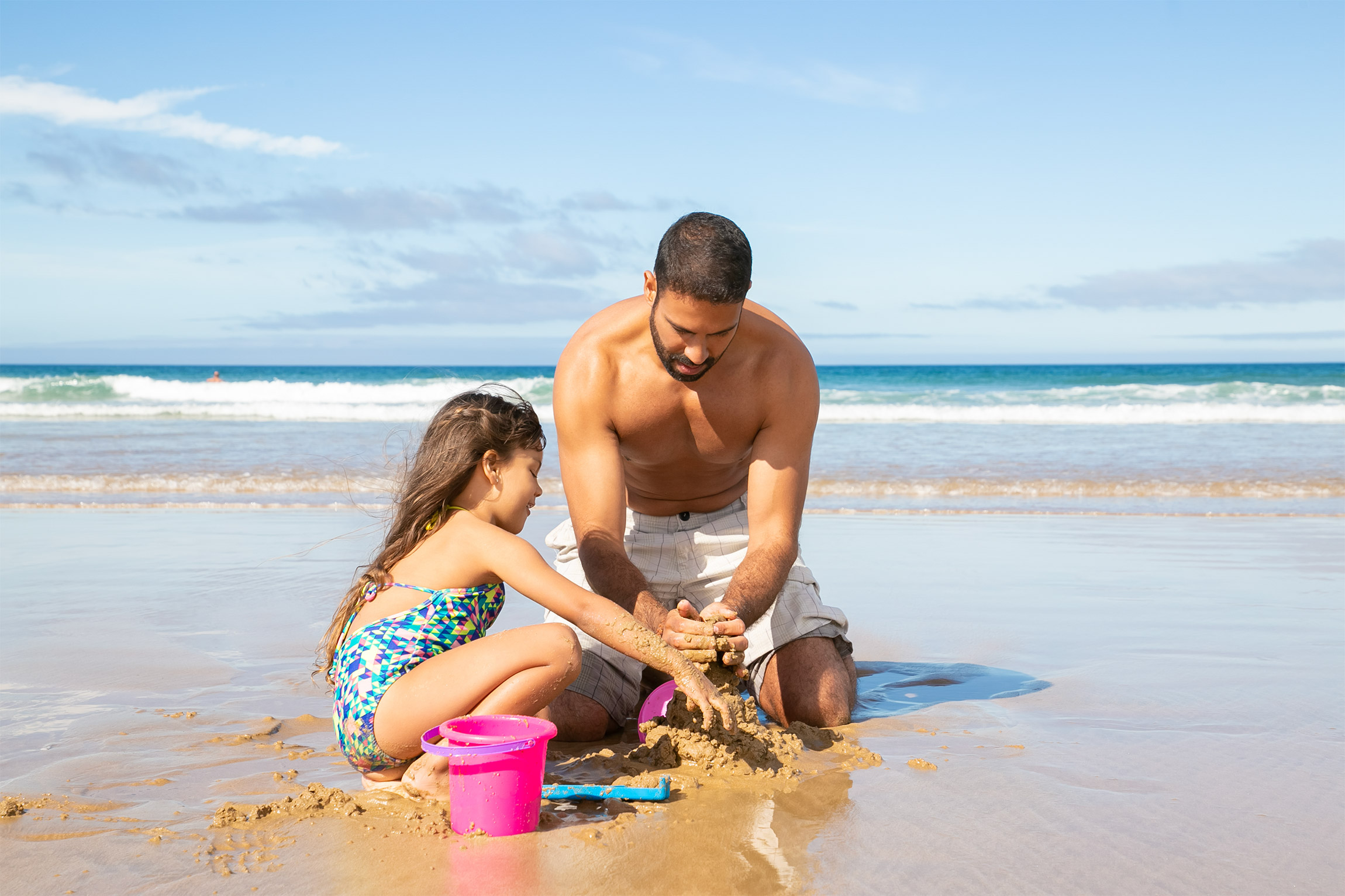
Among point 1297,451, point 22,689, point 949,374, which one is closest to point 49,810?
point 22,689

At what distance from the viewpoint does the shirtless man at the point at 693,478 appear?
12.2ft

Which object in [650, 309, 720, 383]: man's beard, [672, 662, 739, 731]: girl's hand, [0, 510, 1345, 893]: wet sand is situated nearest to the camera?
[0, 510, 1345, 893]: wet sand

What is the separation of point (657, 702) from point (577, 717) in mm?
347

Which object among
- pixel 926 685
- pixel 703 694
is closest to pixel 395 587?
pixel 703 694

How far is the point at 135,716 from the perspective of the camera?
3.96m

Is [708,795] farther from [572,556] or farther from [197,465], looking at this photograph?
[197,465]

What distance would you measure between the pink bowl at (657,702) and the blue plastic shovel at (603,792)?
0.57m

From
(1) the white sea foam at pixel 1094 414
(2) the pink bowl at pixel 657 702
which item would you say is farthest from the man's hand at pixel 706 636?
(1) the white sea foam at pixel 1094 414

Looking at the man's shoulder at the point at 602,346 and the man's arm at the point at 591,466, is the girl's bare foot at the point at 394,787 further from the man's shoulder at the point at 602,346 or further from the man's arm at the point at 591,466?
the man's shoulder at the point at 602,346

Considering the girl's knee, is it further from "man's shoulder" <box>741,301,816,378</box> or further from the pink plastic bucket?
"man's shoulder" <box>741,301,816,378</box>

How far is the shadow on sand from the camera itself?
169 inches

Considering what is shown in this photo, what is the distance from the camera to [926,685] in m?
4.63

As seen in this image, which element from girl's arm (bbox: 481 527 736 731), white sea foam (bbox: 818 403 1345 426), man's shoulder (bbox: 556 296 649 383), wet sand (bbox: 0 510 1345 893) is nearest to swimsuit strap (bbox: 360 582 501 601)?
Result: girl's arm (bbox: 481 527 736 731)

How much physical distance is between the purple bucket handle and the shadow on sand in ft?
5.89
